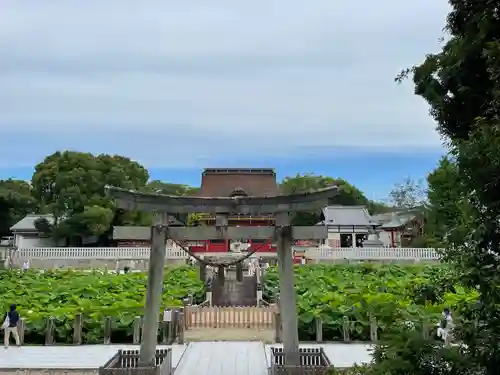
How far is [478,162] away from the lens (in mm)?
3625

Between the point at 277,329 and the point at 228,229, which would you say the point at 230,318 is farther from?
the point at 228,229

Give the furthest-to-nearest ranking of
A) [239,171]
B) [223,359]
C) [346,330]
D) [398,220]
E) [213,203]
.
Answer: [398,220], [239,171], [346,330], [223,359], [213,203]

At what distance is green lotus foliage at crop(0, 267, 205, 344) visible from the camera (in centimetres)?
1200

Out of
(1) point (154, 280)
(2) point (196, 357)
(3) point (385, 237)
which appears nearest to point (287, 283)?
(1) point (154, 280)

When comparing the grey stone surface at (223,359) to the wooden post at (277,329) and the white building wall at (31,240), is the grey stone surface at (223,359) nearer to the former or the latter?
the wooden post at (277,329)

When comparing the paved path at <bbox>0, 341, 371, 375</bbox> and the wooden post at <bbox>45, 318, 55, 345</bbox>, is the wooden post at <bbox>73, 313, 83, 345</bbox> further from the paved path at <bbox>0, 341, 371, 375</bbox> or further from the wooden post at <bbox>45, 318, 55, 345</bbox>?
the wooden post at <bbox>45, 318, 55, 345</bbox>

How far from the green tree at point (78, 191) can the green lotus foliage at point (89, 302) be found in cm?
1091

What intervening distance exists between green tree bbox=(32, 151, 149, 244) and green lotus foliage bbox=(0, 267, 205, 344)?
10.9 m

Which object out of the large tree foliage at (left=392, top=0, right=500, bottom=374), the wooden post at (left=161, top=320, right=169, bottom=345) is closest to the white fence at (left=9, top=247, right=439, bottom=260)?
the wooden post at (left=161, top=320, right=169, bottom=345)

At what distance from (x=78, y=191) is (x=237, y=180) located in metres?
12.6

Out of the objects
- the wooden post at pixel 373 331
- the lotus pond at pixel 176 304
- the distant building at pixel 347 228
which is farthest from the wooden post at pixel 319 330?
the distant building at pixel 347 228

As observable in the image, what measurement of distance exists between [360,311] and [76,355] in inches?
254

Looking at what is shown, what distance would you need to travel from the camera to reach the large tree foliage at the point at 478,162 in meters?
3.60

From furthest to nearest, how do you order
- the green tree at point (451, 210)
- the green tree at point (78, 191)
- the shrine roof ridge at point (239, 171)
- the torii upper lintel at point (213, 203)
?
the shrine roof ridge at point (239, 171) → the green tree at point (78, 191) → the torii upper lintel at point (213, 203) → the green tree at point (451, 210)
